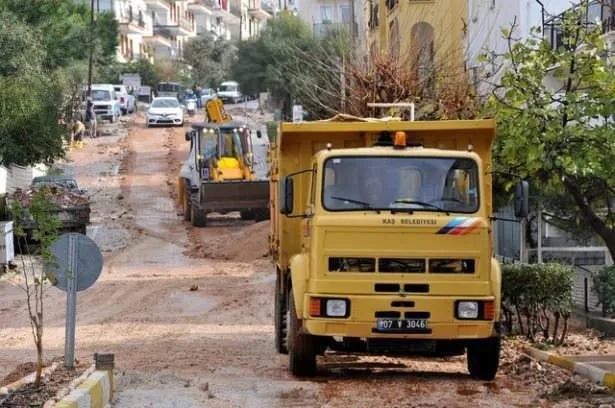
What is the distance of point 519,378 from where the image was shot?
561 inches

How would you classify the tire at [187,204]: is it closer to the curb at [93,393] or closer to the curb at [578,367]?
the curb at [578,367]

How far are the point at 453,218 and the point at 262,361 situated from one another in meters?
3.77

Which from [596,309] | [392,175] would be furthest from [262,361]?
[596,309]

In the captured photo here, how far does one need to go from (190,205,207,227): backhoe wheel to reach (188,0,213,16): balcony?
82373mm

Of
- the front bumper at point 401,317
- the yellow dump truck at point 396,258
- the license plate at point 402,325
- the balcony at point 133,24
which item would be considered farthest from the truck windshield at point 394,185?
the balcony at point 133,24

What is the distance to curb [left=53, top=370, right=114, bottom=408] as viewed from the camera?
33.8ft

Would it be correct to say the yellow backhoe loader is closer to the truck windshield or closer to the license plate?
the truck windshield

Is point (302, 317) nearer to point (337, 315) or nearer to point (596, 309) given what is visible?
point (337, 315)

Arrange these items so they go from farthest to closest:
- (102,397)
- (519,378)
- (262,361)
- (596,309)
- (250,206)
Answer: (250,206) → (596,309) → (262,361) → (519,378) → (102,397)

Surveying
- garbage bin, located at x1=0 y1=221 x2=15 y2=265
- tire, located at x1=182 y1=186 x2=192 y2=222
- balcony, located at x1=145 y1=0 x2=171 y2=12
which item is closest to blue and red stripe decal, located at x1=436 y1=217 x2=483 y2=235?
garbage bin, located at x1=0 y1=221 x2=15 y2=265

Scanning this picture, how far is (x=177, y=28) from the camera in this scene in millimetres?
110625

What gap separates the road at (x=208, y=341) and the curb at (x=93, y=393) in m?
0.26

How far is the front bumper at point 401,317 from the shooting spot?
12.9 m

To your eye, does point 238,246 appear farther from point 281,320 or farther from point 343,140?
point 343,140
